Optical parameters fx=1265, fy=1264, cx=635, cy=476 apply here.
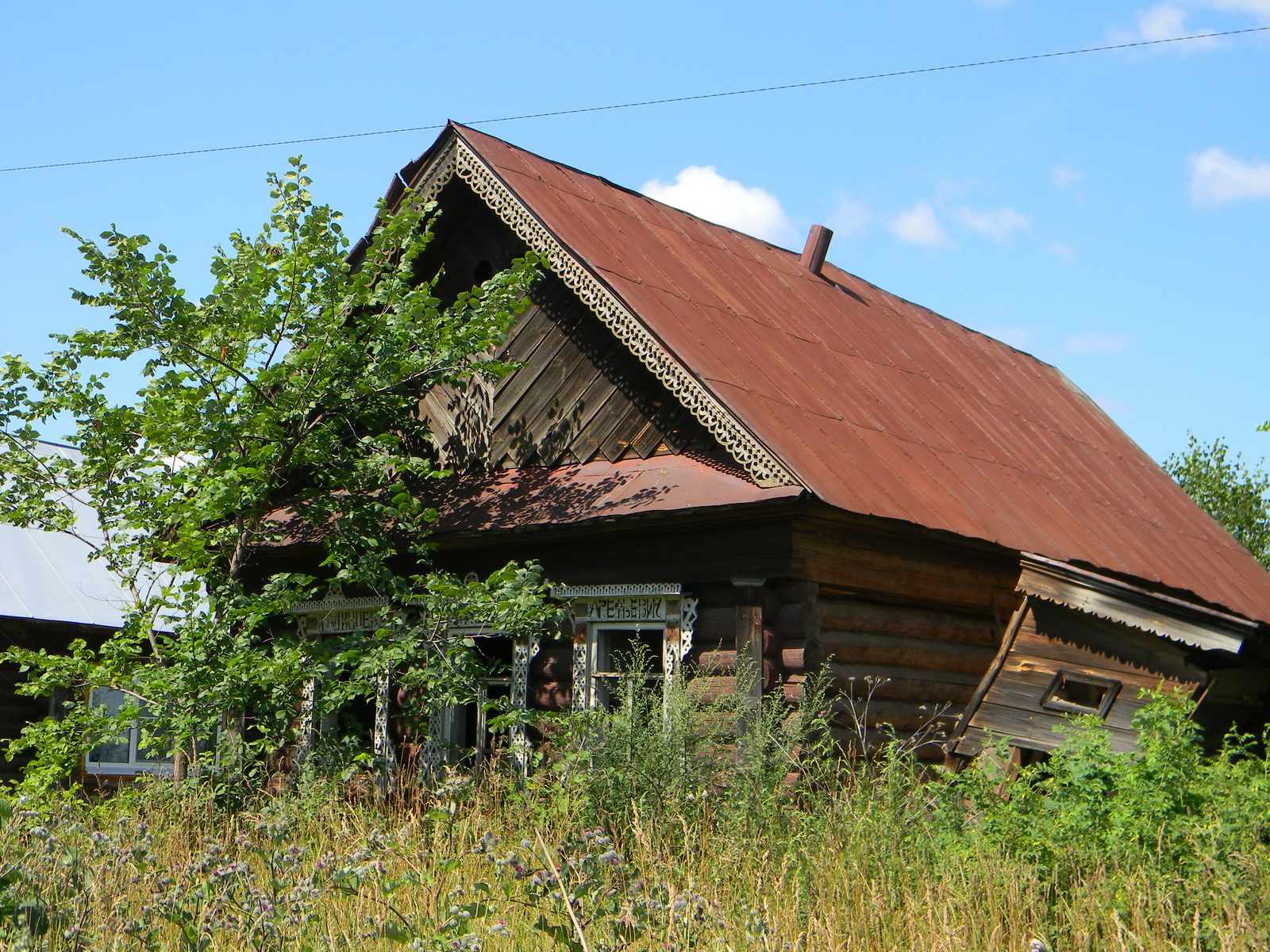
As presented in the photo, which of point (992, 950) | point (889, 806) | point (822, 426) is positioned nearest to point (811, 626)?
point (822, 426)

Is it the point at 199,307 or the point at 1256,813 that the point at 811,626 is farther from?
the point at 199,307

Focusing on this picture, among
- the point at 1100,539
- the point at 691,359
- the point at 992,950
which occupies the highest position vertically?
the point at 691,359

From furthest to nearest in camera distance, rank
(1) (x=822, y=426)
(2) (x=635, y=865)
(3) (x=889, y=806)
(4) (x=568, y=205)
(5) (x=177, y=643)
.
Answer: (4) (x=568, y=205)
(1) (x=822, y=426)
(5) (x=177, y=643)
(3) (x=889, y=806)
(2) (x=635, y=865)

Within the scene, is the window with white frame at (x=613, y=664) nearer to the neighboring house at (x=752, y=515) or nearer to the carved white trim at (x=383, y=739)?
the neighboring house at (x=752, y=515)

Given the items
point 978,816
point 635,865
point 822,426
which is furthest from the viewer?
point 822,426

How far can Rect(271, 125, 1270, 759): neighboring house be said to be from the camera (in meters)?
9.20

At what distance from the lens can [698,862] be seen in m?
6.70

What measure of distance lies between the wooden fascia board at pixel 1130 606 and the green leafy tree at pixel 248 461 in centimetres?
392

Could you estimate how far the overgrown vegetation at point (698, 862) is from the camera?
16.3 feet

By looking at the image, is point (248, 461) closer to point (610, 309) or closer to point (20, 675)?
point (610, 309)

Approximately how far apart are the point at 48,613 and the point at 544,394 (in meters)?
9.08

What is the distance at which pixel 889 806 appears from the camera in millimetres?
6793

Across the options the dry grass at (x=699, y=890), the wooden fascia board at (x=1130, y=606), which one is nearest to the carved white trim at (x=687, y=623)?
the dry grass at (x=699, y=890)

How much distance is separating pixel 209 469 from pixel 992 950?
673 centimetres
